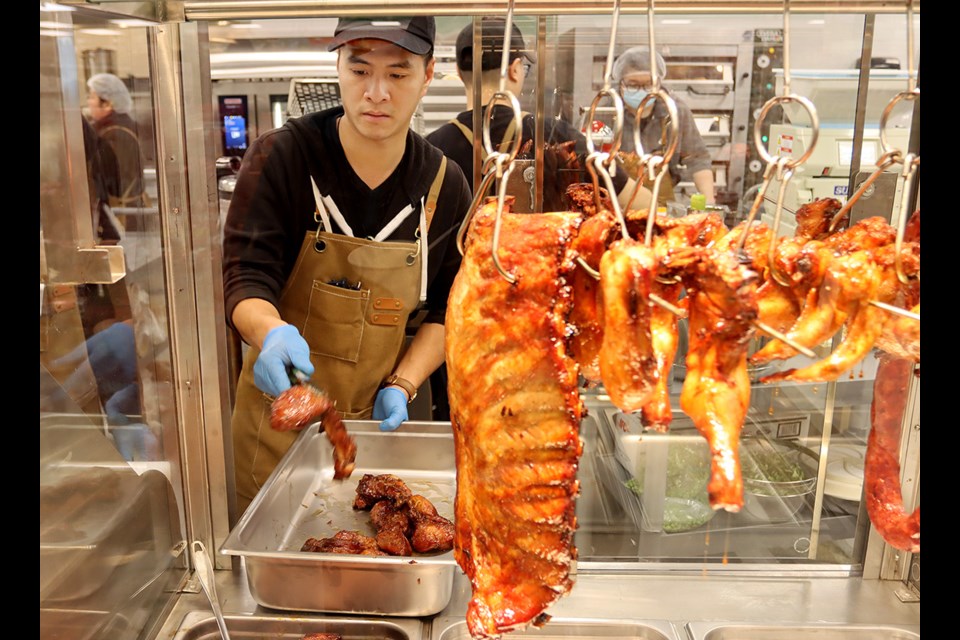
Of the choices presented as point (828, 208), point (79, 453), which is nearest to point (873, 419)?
point (828, 208)

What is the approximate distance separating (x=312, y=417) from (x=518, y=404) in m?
0.55

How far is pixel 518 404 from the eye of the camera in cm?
129

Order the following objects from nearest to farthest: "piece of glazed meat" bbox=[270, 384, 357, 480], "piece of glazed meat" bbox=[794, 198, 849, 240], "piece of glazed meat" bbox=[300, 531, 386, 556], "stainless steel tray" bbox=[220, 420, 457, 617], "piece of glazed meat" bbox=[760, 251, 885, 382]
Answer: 1. "piece of glazed meat" bbox=[760, 251, 885, 382]
2. "piece of glazed meat" bbox=[794, 198, 849, 240]
3. "piece of glazed meat" bbox=[270, 384, 357, 480]
4. "stainless steel tray" bbox=[220, 420, 457, 617]
5. "piece of glazed meat" bbox=[300, 531, 386, 556]

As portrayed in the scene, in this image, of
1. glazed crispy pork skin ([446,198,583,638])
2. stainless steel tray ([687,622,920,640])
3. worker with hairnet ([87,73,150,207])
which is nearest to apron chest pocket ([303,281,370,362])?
worker with hairnet ([87,73,150,207])

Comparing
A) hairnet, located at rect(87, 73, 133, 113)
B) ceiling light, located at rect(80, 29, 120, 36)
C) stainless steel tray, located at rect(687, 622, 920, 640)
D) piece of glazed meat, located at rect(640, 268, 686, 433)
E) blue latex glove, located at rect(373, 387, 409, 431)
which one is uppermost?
ceiling light, located at rect(80, 29, 120, 36)

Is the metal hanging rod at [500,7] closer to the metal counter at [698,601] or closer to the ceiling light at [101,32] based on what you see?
the ceiling light at [101,32]

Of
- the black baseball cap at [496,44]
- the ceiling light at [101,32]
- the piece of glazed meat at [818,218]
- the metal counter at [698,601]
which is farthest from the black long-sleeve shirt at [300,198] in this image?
the piece of glazed meat at [818,218]

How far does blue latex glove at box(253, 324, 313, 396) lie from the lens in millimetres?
1929

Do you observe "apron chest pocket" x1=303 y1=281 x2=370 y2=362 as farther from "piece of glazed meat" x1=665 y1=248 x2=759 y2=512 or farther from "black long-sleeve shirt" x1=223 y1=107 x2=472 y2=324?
"piece of glazed meat" x1=665 y1=248 x2=759 y2=512

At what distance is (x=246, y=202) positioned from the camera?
2203mm

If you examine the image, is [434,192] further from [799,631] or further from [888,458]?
[799,631]

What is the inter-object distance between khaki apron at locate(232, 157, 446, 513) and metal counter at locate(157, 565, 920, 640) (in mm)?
586

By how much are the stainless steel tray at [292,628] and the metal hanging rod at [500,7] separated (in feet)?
4.37
